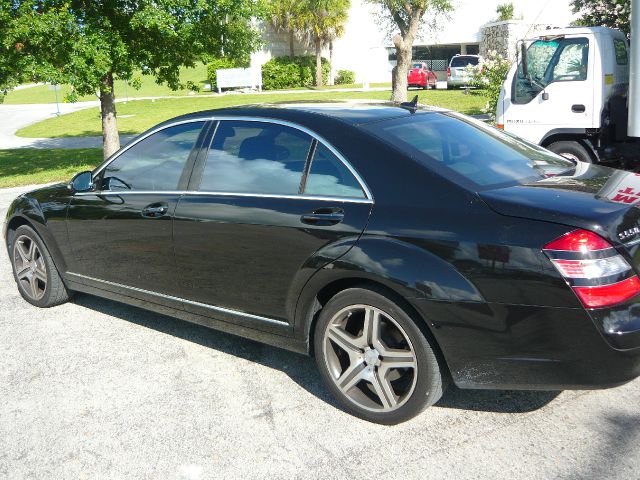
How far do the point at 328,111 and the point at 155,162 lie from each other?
4.37 feet

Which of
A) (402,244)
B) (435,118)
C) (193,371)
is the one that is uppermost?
(435,118)

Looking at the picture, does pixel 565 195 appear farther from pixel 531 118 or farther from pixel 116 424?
pixel 531 118

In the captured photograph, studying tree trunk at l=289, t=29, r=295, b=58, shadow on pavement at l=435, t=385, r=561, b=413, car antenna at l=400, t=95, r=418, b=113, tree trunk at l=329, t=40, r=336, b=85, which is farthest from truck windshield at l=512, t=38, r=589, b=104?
tree trunk at l=329, t=40, r=336, b=85

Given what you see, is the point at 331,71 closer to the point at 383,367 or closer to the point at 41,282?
the point at 41,282

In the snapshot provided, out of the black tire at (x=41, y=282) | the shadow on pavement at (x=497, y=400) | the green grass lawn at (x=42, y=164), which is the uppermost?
the black tire at (x=41, y=282)

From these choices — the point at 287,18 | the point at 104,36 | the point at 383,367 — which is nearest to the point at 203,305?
the point at 383,367

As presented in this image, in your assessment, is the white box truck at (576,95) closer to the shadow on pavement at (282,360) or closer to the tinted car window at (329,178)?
the shadow on pavement at (282,360)

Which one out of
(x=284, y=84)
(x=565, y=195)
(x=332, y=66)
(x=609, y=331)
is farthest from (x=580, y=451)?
(x=332, y=66)

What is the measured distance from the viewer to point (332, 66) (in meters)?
47.3

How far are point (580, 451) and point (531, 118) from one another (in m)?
6.31

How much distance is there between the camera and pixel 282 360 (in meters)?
4.50

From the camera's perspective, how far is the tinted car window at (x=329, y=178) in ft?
11.8

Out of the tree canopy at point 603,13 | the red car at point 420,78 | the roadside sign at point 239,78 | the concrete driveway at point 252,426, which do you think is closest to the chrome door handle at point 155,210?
the concrete driveway at point 252,426

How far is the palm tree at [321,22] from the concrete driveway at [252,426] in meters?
40.5
